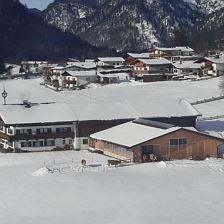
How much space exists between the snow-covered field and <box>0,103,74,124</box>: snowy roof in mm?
3650

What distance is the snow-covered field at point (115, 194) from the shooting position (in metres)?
17.1

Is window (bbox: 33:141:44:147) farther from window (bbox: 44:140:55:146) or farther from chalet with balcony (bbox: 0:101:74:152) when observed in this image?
window (bbox: 44:140:55:146)

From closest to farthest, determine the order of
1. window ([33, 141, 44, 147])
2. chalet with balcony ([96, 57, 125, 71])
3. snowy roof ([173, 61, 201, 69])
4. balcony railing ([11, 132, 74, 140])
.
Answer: balcony railing ([11, 132, 74, 140])
window ([33, 141, 44, 147])
snowy roof ([173, 61, 201, 69])
chalet with balcony ([96, 57, 125, 71])

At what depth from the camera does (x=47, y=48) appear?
Result: 13275cm

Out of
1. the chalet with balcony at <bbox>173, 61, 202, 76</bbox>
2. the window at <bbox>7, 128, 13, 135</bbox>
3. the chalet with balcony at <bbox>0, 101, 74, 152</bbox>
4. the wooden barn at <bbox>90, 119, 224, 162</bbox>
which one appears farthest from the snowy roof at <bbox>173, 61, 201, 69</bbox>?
the wooden barn at <bbox>90, 119, 224, 162</bbox>

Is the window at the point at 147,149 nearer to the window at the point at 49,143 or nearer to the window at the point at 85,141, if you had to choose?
the window at the point at 85,141

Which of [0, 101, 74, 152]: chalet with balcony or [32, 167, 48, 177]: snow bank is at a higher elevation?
[0, 101, 74, 152]: chalet with balcony

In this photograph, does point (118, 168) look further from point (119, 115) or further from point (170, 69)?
point (170, 69)

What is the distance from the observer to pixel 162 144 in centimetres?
2547

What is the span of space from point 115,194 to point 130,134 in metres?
7.28

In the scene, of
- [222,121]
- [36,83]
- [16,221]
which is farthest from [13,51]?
[16,221]

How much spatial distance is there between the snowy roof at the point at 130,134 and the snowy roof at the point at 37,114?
2009mm

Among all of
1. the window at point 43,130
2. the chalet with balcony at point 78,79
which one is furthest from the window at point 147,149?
the chalet with balcony at point 78,79

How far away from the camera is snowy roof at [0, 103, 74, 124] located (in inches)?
1117
